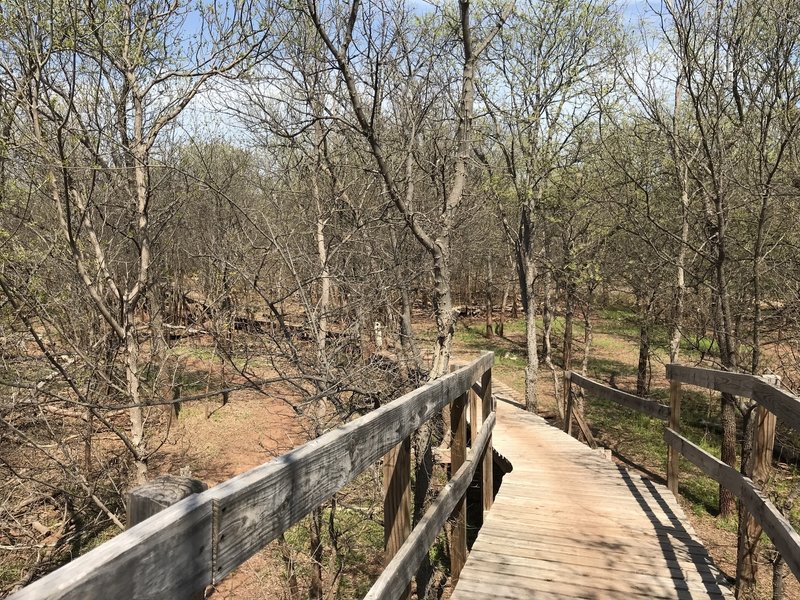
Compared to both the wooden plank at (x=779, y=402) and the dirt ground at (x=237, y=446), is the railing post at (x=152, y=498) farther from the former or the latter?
the dirt ground at (x=237, y=446)

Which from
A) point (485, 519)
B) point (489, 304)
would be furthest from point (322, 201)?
point (489, 304)

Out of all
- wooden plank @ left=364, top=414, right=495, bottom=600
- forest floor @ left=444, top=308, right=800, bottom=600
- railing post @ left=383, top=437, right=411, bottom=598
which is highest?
railing post @ left=383, top=437, right=411, bottom=598

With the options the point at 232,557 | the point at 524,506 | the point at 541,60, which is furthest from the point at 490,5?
the point at 232,557

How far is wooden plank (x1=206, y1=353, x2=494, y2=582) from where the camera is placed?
123 centimetres

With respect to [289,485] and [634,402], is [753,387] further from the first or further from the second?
[289,485]

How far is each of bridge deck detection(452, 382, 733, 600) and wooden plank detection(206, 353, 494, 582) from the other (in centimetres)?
210

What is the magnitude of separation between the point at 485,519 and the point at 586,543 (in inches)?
38.8

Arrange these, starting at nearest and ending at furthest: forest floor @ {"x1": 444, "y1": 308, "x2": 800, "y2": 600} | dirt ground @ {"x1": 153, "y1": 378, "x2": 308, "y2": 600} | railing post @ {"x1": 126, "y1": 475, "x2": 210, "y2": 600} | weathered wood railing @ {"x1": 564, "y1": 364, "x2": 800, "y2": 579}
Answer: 1. railing post @ {"x1": 126, "y1": 475, "x2": 210, "y2": 600}
2. weathered wood railing @ {"x1": 564, "y1": 364, "x2": 800, "y2": 579}
3. dirt ground @ {"x1": 153, "y1": 378, "x2": 308, "y2": 600}
4. forest floor @ {"x1": 444, "y1": 308, "x2": 800, "y2": 600}

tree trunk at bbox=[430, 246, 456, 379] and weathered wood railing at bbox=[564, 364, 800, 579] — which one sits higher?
tree trunk at bbox=[430, 246, 456, 379]

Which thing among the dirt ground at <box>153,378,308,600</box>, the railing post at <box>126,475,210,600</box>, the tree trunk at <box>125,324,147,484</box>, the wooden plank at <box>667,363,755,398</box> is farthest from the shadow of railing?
the tree trunk at <box>125,324,147,484</box>

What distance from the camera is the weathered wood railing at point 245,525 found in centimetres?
90

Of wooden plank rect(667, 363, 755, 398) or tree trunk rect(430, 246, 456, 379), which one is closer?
wooden plank rect(667, 363, 755, 398)

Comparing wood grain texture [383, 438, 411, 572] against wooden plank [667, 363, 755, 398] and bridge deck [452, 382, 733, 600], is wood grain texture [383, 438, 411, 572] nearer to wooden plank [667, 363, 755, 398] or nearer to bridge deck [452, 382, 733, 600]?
bridge deck [452, 382, 733, 600]

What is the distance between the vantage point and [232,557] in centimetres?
124
